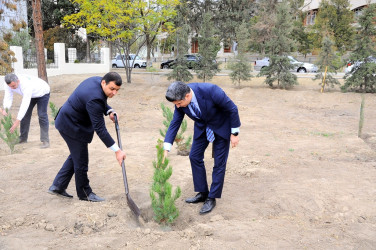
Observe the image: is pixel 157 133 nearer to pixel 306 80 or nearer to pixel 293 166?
pixel 293 166

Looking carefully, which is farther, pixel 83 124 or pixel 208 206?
pixel 208 206

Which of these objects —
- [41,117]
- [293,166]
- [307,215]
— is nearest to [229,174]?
[293,166]

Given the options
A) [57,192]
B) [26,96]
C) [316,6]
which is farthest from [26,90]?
[316,6]

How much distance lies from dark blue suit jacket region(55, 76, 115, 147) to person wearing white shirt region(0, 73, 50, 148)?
2.05 metres

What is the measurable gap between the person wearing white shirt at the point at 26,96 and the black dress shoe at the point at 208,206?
3.30 m

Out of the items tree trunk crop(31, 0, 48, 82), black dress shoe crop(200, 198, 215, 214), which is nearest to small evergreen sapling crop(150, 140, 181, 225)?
black dress shoe crop(200, 198, 215, 214)

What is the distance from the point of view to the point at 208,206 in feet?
13.5

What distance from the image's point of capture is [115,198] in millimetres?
4535

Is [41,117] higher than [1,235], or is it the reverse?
[41,117]

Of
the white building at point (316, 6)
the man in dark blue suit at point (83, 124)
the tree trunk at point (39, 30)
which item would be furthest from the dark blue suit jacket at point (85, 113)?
the white building at point (316, 6)

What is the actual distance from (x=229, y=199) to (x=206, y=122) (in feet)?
3.89

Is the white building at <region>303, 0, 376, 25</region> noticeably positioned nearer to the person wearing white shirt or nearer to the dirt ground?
the dirt ground

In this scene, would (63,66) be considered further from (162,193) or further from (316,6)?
(316,6)

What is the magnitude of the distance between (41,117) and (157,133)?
2862 millimetres
